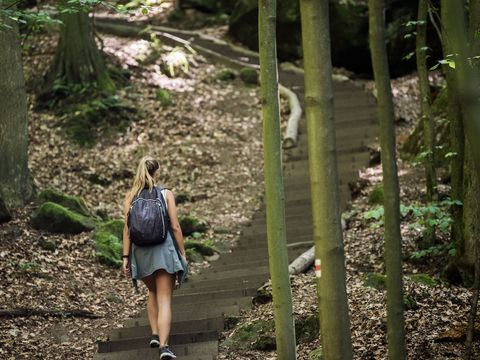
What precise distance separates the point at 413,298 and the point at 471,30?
2820mm

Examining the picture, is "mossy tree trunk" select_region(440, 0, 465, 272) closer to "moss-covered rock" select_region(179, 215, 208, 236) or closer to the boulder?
"moss-covered rock" select_region(179, 215, 208, 236)

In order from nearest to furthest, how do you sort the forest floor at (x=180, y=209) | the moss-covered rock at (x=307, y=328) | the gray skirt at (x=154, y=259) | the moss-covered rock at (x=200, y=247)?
the gray skirt at (x=154, y=259), the moss-covered rock at (x=307, y=328), the forest floor at (x=180, y=209), the moss-covered rock at (x=200, y=247)

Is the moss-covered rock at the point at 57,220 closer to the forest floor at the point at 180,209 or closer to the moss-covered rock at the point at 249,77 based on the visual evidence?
the forest floor at the point at 180,209

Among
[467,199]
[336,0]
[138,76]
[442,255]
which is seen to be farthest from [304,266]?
[336,0]

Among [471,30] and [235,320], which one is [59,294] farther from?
[471,30]

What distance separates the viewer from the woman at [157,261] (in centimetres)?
712

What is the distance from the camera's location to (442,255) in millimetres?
9719

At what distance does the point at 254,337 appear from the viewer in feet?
23.8

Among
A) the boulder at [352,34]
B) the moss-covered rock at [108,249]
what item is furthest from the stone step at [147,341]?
the boulder at [352,34]

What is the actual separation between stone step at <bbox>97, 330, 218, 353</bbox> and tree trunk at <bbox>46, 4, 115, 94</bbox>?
39.4ft

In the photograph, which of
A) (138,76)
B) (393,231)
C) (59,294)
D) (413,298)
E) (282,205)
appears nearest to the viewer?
(393,231)

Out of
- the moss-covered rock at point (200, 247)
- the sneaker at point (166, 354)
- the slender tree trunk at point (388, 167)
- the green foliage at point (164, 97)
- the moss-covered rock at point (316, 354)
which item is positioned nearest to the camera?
the slender tree trunk at point (388, 167)

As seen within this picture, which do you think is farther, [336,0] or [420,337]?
[336,0]

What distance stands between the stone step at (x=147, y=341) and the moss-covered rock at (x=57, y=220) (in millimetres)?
4527
